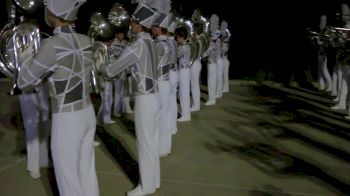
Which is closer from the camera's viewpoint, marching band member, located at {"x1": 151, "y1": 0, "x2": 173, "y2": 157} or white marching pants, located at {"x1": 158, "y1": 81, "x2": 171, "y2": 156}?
marching band member, located at {"x1": 151, "y1": 0, "x2": 173, "y2": 157}

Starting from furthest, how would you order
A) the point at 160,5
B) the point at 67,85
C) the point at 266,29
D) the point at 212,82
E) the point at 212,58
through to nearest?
the point at 266,29, the point at 212,82, the point at 212,58, the point at 160,5, the point at 67,85

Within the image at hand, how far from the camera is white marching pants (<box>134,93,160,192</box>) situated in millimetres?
5027

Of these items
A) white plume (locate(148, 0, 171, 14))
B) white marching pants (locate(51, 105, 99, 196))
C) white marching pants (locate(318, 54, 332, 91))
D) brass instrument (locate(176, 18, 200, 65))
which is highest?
white plume (locate(148, 0, 171, 14))

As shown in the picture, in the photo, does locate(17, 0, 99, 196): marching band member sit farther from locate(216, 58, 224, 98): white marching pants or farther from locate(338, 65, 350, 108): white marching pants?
locate(216, 58, 224, 98): white marching pants

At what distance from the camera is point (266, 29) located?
18766mm

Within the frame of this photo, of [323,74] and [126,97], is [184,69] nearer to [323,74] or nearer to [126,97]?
[126,97]

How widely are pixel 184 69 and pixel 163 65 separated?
2865mm

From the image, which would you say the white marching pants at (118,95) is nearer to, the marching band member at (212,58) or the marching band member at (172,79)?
the marching band member at (172,79)

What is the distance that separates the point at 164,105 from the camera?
6551 millimetres

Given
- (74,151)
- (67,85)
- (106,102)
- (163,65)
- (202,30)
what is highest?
(202,30)

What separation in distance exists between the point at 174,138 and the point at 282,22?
11.9 meters

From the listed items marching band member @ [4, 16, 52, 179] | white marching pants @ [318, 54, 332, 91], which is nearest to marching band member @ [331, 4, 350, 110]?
white marching pants @ [318, 54, 332, 91]

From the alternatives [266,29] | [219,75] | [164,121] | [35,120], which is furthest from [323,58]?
[35,120]

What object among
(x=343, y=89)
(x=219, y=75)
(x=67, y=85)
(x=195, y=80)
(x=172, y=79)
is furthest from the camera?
(x=219, y=75)
